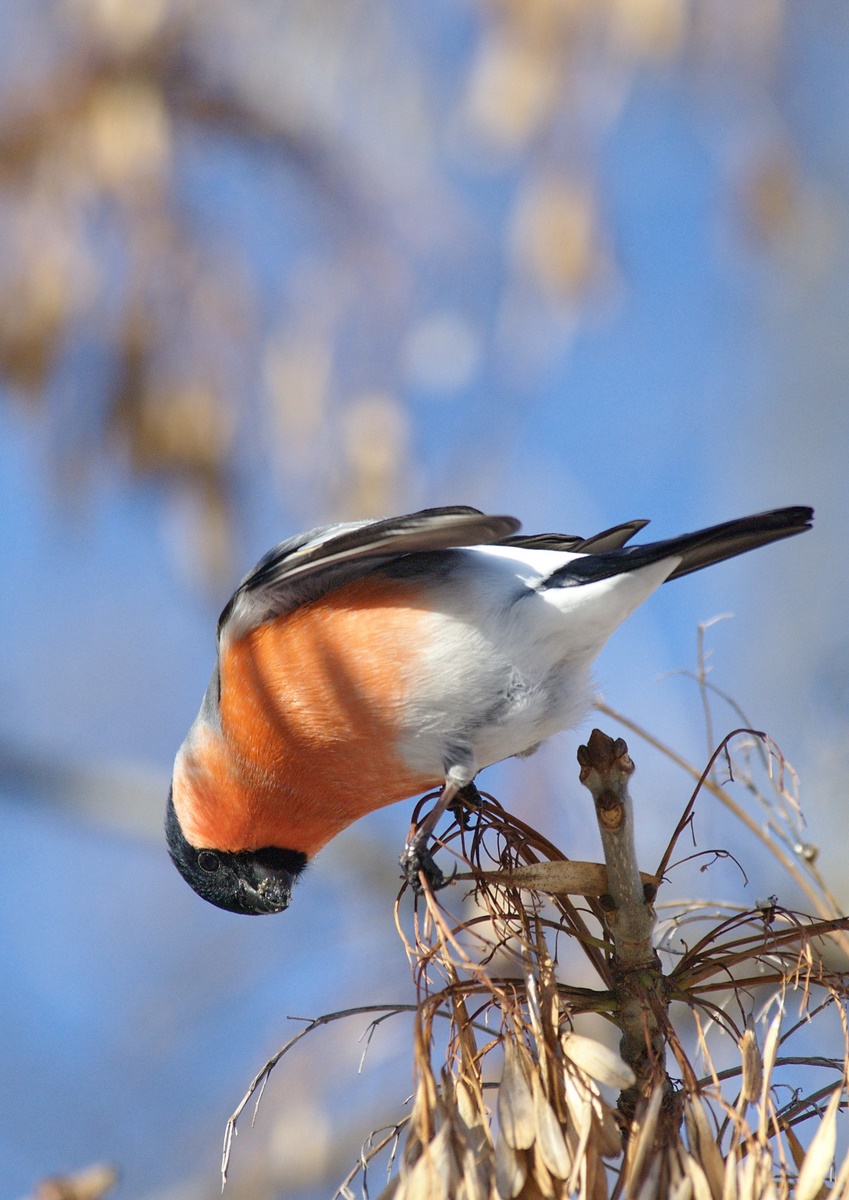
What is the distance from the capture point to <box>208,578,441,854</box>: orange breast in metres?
1.96

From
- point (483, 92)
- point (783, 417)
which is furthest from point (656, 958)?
point (783, 417)

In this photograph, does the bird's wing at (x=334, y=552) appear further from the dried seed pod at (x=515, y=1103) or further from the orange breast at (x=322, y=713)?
the dried seed pod at (x=515, y=1103)

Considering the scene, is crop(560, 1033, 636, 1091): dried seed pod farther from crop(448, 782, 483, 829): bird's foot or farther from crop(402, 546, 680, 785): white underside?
crop(402, 546, 680, 785): white underside

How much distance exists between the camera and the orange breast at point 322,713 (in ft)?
6.42

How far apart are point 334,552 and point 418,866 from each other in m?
0.54

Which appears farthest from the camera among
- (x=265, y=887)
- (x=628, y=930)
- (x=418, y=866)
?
(x=265, y=887)

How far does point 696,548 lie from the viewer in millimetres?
2021

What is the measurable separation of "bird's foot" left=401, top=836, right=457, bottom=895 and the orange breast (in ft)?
0.71

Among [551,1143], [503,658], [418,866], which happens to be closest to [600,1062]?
[551,1143]

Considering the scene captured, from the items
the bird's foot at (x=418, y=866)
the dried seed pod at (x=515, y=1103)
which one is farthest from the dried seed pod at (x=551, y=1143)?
the bird's foot at (x=418, y=866)

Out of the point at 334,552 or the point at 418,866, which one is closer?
the point at 418,866

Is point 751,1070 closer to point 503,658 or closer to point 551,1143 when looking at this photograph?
point 551,1143

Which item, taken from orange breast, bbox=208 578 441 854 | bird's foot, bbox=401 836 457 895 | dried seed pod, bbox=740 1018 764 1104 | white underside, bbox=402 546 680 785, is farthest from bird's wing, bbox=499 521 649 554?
dried seed pod, bbox=740 1018 764 1104

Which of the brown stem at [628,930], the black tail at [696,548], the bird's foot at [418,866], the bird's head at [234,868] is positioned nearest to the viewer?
the brown stem at [628,930]
